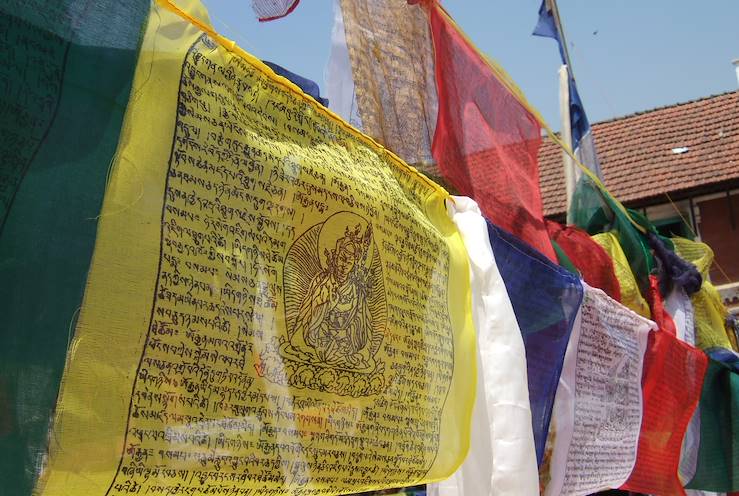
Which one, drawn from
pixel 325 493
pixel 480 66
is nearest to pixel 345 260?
pixel 325 493

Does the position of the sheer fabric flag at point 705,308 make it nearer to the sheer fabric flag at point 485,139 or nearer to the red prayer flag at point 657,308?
the red prayer flag at point 657,308

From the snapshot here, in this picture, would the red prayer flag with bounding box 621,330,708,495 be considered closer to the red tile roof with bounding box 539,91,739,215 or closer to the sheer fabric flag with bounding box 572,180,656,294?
the sheer fabric flag with bounding box 572,180,656,294

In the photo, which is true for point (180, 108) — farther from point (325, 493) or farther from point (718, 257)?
point (718, 257)

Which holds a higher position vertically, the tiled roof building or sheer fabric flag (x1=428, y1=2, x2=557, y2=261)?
the tiled roof building

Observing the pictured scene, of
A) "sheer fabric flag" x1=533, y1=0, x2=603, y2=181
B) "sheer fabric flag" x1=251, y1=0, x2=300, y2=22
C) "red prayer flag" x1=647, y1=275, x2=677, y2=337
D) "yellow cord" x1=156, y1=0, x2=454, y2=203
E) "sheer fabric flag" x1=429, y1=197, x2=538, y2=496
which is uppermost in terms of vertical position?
"sheer fabric flag" x1=533, y1=0, x2=603, y2=181

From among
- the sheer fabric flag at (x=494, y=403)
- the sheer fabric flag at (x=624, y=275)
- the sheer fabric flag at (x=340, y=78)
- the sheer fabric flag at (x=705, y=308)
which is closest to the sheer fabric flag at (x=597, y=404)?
the sheer fabric flag at (x=494, y=403)

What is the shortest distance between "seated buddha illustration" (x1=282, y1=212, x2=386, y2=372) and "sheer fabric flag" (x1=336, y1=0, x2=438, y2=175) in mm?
932

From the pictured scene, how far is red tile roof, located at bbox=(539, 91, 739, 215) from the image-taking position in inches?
406

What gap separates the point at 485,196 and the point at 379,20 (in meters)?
0.61

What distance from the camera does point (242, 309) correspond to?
1.00 m

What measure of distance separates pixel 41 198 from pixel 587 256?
251cm

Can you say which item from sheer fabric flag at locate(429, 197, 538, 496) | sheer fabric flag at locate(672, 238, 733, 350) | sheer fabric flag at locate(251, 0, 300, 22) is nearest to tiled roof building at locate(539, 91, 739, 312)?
sheer fabric flag at locate(672, 238, 733, 350)

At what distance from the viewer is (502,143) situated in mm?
2516

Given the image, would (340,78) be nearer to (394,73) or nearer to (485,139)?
(394,73)
